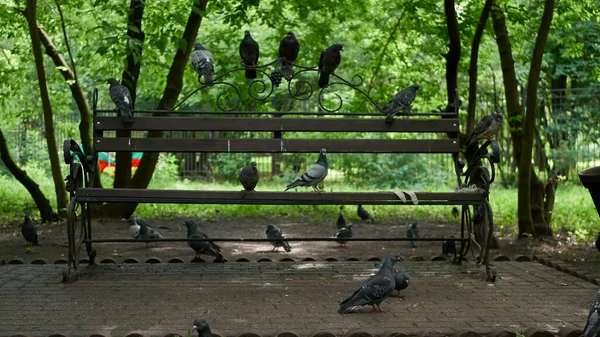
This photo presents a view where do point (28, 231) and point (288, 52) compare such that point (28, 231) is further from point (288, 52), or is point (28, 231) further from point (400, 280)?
point (400, 280)

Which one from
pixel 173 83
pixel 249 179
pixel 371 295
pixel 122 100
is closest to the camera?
pixel 371 295

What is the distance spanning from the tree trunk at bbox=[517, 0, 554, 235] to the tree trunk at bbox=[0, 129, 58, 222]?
275 inches

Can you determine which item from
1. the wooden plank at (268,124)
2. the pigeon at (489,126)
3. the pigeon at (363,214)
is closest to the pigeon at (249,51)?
the wooden plank at (268,124)

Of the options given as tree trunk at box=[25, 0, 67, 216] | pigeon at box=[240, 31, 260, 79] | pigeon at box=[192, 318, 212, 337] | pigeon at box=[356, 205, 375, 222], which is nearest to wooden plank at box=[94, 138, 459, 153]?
pigeon at box=[240, 31, 260, 79]

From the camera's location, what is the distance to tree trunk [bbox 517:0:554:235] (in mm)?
8914

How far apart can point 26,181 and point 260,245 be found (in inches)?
152

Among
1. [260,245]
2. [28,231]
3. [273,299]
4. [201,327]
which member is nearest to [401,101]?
[273,299]

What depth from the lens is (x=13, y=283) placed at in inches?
249

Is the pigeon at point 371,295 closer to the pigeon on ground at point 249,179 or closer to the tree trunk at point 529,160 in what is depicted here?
the pigeon on ground at point 249,179

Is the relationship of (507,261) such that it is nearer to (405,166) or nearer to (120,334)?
(120,334)

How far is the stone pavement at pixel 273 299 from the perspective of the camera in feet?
15.8

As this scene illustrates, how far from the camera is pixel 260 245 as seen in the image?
10.2 metres

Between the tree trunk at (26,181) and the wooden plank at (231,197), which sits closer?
the wooden plank at (231,197)

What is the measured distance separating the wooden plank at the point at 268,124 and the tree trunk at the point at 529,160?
208cm
